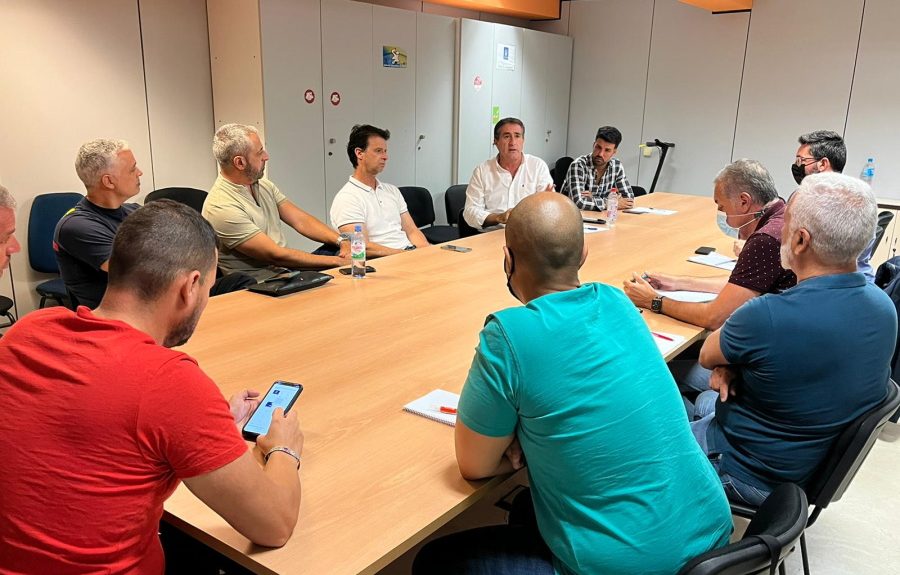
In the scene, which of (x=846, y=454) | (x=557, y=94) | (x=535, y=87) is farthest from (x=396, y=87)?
(x=846, y=454)

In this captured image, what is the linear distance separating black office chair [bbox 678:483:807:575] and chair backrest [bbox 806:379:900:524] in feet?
1.53

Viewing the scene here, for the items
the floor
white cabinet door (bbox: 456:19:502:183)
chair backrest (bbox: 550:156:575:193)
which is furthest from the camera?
chair backrest (bbox: 550:156:575:193)

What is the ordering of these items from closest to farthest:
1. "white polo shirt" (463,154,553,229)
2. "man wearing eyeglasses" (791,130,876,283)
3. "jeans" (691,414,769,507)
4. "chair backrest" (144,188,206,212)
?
"jeans" (691,414,769,507) < "man wearing eyeglasses" (791,130,876,283) < "chair backrest" (144,188,206,212) < "white polo shirt" (463,154,553,229)

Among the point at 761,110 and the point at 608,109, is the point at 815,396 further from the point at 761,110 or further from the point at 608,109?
the point at 608,109

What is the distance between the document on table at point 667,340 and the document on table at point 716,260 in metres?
1.18

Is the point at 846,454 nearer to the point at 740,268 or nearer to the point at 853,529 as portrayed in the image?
the point at 740,268

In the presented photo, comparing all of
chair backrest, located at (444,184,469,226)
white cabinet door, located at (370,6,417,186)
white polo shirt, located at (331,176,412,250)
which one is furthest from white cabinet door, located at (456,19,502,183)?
white polo shirt, located at (331,176,412,250)

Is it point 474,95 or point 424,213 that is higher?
point 474,95

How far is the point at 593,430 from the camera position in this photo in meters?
1.25

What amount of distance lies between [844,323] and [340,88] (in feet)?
14.9

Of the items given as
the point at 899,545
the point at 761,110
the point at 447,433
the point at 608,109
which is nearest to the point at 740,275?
the point at 899,545

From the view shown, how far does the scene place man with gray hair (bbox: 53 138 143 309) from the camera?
2750 mm

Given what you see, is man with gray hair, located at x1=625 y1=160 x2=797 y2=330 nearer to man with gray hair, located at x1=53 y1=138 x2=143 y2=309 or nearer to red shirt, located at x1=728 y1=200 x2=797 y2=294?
red shirt, located at x1=728 y1=200 x2=797 y2=294

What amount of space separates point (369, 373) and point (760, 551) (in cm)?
113
